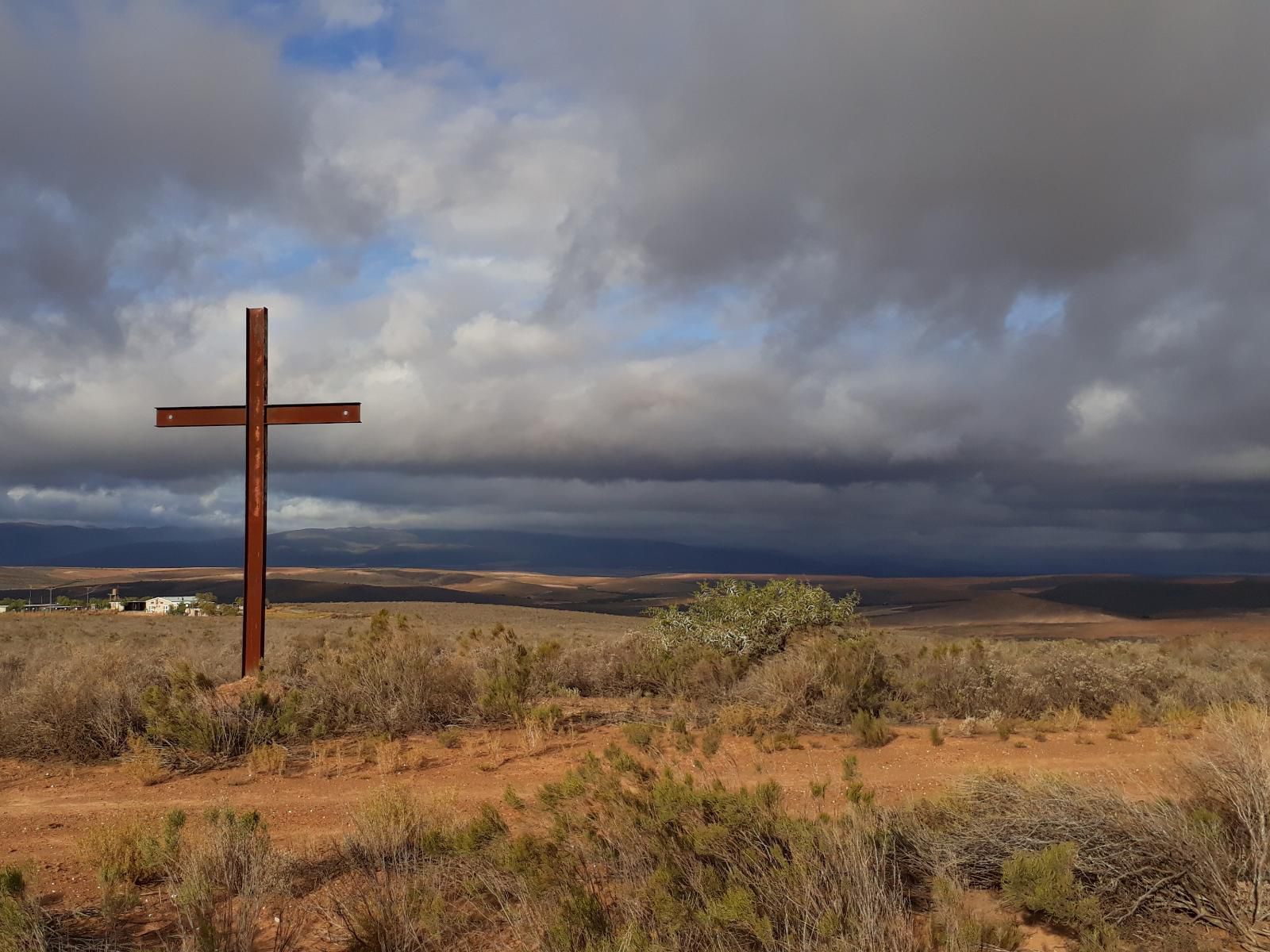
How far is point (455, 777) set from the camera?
30.6 ft

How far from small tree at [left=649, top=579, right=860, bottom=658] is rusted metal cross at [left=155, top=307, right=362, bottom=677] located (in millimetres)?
6779

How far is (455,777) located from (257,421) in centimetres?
647

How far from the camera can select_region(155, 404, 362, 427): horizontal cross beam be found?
Result: 12.7 metres

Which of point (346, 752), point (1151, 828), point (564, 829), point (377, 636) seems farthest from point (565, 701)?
point (1151, 828)

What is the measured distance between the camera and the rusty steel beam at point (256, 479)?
1253 cm

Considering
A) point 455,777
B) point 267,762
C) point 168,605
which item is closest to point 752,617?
point 455,777

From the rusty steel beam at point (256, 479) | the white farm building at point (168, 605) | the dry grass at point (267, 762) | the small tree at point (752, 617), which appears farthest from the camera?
the white farm building at point (168, 605)

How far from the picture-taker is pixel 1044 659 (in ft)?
→ 56.2

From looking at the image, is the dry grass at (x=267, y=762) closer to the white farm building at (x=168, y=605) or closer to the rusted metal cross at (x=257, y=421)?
the rusted metal cross at (x=257, y=421)

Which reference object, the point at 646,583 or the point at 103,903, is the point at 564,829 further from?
the point at 646,583

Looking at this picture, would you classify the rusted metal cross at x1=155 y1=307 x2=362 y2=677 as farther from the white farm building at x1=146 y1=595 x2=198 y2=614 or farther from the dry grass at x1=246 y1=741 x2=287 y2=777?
the white farm building at x1=146 y1=595 x2=198 y2=614

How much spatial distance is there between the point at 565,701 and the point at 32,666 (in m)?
9.57

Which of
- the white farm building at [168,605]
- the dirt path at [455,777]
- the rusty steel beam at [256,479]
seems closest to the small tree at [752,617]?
the dirt path at [455,777]

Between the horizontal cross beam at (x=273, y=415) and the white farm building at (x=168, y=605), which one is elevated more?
the horizontal cross beam at (x=273, y=415)
